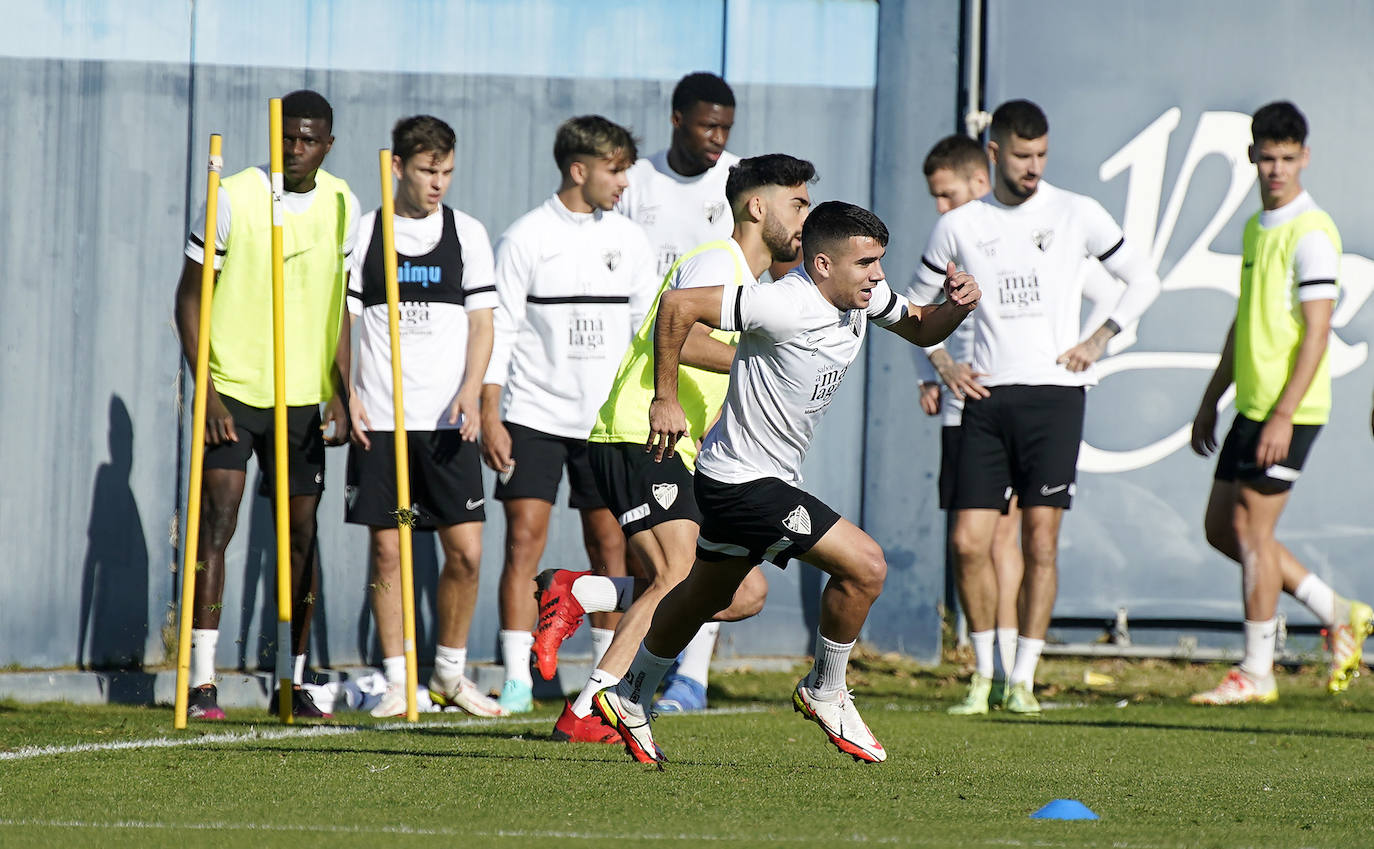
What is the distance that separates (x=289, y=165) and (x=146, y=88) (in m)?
1.47

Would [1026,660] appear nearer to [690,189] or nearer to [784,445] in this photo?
[690,189]

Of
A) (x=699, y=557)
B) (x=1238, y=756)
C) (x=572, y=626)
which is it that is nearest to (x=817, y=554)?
(x=699, y=557)

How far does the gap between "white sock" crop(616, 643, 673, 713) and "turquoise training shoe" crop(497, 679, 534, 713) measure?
2.18 meters

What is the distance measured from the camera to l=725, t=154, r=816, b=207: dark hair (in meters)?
6.30

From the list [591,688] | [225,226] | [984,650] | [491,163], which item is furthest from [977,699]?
[225,226]

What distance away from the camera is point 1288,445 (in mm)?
8227

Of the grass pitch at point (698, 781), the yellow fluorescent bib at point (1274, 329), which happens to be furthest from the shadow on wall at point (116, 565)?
the yellow fluorescent bib at point (1274, 329)

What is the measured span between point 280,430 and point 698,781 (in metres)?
2.46

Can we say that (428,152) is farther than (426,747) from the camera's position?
Yes

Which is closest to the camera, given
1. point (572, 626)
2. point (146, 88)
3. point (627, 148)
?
point (572, 626)

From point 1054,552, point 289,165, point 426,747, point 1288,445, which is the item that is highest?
point 289,165

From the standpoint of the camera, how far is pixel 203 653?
23.6ft

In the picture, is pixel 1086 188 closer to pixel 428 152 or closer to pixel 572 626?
pixel 428 152

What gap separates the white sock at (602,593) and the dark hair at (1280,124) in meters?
3.87
